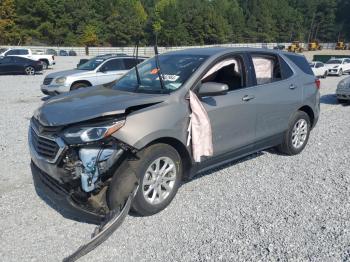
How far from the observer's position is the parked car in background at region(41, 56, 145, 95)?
11227 mm

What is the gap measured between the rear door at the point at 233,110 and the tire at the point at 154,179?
0.65 meters

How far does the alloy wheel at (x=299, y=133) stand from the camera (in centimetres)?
560

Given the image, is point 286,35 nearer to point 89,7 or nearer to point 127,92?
point 89,7

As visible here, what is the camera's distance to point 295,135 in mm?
5637

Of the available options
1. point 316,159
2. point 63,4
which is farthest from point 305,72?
point 63,4

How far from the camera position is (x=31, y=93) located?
13711mm

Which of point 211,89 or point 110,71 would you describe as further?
point 110,71

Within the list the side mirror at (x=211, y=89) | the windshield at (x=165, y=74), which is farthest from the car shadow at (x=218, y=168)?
the windshield at (x=165, y=74)

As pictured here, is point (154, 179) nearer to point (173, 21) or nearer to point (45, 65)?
point (45, 65)

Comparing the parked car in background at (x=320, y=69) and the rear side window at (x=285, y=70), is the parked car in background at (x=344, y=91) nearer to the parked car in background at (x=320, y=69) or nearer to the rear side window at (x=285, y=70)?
the rear side window at (x=285, y=70)

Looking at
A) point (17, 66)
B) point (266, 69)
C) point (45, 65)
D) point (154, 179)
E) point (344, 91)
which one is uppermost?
point (266, 69)

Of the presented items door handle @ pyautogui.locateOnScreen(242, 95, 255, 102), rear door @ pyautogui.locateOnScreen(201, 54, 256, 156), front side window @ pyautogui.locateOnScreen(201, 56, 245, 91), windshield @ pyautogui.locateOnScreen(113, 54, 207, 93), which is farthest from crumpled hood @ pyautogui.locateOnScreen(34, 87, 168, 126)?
door handle @ pyautogui.locateOnScreen(242, 95, 255, 102)

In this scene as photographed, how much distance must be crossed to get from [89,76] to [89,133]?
28.6 ft

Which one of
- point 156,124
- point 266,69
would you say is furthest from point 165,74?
point 266,69
